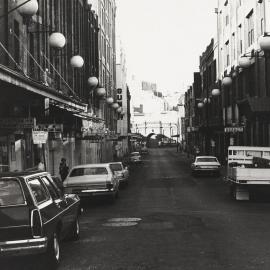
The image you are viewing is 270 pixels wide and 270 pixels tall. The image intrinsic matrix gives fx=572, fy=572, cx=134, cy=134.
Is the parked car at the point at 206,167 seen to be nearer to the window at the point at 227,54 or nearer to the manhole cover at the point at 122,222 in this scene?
the window at the point at 227,54

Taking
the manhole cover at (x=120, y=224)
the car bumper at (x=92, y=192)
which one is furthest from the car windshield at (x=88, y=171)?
the manhole cover at (x=120, y=224)

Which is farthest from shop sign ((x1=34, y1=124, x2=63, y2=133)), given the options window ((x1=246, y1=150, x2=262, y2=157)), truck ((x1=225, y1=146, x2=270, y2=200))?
window ((x1=246, y1=150, x2=262, y2=157))

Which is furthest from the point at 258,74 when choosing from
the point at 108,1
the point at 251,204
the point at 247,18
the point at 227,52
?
the point at 108,1

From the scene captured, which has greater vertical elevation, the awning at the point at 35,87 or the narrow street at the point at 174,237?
the awning at the point at 35,87

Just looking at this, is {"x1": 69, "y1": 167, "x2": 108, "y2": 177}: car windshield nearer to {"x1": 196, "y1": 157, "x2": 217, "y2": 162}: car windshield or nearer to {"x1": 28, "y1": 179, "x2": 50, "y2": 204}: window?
{"x1": 28, "y1": 179, "x2": 50, "y2": 204}: window

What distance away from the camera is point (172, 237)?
1215 centimetres

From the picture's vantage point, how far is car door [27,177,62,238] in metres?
8.81

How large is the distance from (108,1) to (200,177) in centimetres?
4364

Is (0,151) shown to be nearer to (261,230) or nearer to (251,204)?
(251,204)

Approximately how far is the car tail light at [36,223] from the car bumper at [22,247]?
0.10 metres

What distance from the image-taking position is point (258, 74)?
40719 millimetres

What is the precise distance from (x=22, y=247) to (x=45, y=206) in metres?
1.12

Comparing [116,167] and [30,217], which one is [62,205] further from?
[116,167]

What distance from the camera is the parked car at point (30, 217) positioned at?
27.1 ft
